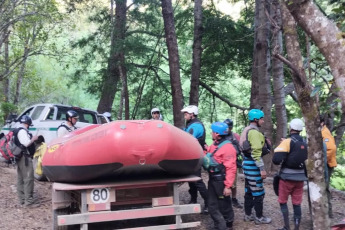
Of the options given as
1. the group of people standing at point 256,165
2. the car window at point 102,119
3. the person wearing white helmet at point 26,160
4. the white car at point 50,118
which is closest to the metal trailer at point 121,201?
the group of people standing at point 256,165

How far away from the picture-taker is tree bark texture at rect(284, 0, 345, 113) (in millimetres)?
3375

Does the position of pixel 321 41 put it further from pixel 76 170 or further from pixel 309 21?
pixel 76 170

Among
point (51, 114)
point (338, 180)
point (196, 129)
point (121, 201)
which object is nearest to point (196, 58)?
point (51, 114)

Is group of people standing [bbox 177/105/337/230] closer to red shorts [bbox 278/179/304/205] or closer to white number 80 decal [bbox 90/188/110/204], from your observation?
red shorts [bbox 278/179/304/205]

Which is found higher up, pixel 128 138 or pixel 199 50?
pixel 199 50

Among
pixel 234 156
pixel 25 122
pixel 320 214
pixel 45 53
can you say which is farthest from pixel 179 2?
pixel 320 214

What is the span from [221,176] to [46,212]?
343cm

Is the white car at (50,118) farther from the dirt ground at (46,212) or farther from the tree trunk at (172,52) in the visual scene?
the tree trunk at (172,52)

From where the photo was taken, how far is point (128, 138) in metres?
5.03

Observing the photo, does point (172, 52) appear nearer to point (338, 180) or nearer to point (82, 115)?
point (82, 115)

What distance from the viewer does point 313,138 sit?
4.75 metres

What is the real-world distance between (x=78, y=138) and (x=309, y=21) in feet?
10.2

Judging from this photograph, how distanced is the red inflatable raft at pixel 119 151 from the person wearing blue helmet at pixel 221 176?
0.69 m

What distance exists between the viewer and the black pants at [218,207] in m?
5.85
